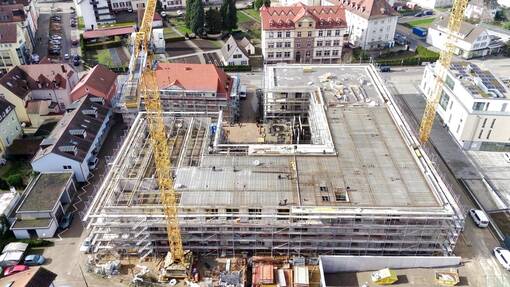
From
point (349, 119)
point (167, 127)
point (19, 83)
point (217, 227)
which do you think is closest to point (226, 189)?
point (217, 227)

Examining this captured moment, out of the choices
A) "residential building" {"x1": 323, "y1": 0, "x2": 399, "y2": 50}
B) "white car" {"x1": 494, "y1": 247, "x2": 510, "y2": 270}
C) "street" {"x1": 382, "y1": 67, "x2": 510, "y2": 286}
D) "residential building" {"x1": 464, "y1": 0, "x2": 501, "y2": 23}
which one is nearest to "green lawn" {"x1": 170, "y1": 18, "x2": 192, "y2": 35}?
"residential building" {"x1": 323, "y1": 0, "x2": 399, "y2": 50}

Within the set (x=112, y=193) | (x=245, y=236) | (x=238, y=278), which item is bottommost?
(x=238, y=278)

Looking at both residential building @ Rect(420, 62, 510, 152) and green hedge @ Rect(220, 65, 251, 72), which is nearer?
residential building @ Rect(420, 62, 510, 152)

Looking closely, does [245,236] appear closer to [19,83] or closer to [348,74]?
[348,74]

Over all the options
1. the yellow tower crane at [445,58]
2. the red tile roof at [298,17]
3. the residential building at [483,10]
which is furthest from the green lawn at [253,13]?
the yellow tower crane at [445,58]

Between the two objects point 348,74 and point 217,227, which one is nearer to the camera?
point 217,227

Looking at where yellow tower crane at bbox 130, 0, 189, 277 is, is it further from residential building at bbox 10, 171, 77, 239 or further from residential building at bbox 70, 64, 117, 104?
residential building at bbox 70, 64, 117, 104
